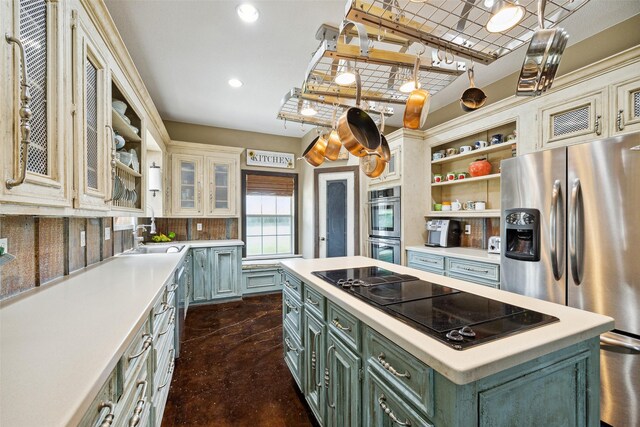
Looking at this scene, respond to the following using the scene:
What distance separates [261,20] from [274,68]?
2.19 feet

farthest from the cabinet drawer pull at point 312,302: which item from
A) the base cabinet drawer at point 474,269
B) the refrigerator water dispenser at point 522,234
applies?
the base cabinet drawer at point 474,269

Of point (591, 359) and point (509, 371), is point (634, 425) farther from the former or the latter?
point (509, 371)

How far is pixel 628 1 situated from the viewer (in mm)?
1939

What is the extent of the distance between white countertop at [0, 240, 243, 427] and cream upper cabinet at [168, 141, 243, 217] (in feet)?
8.50

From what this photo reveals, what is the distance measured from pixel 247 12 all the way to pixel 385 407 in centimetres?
244

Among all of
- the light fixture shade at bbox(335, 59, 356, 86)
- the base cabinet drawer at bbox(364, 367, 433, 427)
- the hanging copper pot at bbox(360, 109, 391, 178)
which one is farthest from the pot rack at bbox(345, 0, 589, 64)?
the base cabinet drawer at bbox(364, 367, 433, 427)

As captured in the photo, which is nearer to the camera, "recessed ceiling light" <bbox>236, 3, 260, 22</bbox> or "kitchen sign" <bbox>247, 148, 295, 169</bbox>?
"recessed ceiling light" <bbox>236, 3, 260, 22</bbox>

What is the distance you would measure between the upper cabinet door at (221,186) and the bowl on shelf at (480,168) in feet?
10.8

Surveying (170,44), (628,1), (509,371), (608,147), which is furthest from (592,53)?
(170,44)

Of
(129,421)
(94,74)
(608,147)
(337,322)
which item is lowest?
(129,421)

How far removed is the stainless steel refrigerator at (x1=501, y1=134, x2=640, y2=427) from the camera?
1.55 m

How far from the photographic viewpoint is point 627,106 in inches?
73.4

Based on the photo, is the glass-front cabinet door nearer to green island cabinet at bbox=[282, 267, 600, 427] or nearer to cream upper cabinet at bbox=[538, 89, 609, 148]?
green island cabinet at bbox=[282, 267, 600, 427]

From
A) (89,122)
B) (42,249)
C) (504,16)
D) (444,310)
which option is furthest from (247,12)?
(444,310)
